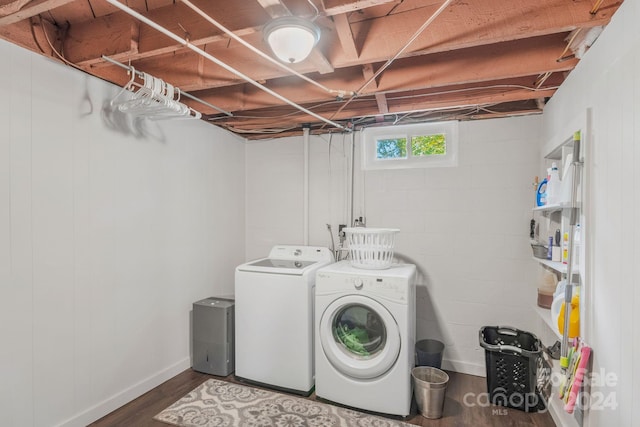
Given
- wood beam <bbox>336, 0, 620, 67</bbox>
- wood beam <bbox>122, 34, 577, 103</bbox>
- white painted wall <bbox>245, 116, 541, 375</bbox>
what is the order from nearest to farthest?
1. wood beam <bbox>336, 0, 620, 67</bbox>
2. wood beam <bbox>122, 34, 577, 103</bbox>
3. white painted wall <bbox>245, 116, 541, 375</bbox>

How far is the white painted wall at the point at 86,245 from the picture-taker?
1.80 metres

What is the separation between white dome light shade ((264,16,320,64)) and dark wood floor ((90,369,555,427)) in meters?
2.32

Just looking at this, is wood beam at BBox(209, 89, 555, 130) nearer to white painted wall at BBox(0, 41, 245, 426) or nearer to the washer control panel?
white painted wall at BBox(0, 41, 245, 426)

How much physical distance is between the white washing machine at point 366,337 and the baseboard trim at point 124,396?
1.21 m

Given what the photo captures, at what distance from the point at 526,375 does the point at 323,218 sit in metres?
2.08

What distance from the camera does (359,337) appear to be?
255cm

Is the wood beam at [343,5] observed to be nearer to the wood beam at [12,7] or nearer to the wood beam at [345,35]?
the wood beam at [345,35]

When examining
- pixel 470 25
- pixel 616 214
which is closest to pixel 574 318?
Result: pixel 616 214

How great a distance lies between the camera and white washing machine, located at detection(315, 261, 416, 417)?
91.0 inches

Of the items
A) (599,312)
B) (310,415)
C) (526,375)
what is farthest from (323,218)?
Answer: (599,312)

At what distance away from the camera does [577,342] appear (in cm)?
174

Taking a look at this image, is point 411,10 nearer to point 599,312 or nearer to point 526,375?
point 599,312

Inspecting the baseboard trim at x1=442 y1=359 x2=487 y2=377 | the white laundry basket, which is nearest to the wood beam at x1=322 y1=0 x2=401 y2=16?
the white laundry basket

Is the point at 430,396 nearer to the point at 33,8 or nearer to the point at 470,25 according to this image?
the point at 470,25
